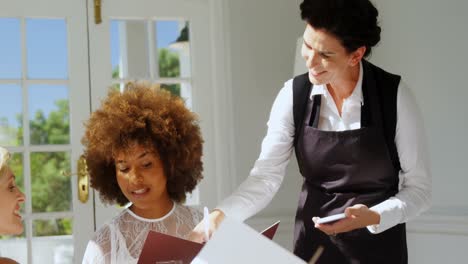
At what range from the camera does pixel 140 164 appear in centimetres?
189

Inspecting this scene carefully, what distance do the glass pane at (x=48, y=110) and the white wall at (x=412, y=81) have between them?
2.92ft

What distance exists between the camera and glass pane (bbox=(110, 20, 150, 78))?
3.67 meters

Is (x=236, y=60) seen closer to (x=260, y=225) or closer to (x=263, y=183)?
(x=260, y=225)

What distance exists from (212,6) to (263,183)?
2.00 metres

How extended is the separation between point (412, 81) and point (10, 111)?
78.2 inches

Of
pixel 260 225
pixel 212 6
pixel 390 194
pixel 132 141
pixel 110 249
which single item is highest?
pixel 212 6

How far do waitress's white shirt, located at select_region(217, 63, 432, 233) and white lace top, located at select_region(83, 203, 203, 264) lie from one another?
270mm

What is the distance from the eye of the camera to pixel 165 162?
1938 mm

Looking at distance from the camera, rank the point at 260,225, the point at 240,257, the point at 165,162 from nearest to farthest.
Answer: the point at 240,257 → the point at 165,162 → the point at 260,225

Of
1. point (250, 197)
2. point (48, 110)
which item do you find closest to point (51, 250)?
point (48, 110)

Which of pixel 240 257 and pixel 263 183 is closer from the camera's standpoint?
pixel 240 257

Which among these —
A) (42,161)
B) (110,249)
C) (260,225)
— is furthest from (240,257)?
(42,161)

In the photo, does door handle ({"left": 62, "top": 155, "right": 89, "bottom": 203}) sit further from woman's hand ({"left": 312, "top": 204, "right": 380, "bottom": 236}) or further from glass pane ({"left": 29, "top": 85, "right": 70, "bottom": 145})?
woman's hand ({"left": 312, "top": 204, "right": 380, "bottom": 236})

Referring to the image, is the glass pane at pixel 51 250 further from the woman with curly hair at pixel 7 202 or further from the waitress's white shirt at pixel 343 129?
the woman with curly hair at pixel 7 202
